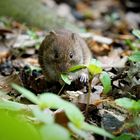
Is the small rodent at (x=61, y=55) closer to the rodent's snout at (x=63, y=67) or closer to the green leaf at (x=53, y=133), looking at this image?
the rodent's snout at (x=63, y=67)

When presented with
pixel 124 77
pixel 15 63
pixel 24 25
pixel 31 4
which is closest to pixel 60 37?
pixel 15 63

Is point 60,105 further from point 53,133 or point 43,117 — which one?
point 53,133

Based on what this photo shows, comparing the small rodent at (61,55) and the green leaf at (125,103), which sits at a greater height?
the green leaf at (125,103)

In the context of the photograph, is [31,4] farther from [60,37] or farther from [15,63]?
[60,37]

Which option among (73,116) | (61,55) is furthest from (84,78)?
(73,116)

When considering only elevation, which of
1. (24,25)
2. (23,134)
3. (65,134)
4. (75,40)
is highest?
(23,134)

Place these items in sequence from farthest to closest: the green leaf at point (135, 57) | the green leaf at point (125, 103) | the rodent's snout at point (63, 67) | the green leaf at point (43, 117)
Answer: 1. the rodent's snout at point (63, 67)
2. the green leaf at point (135, 57)
3. the green leaf at point (125, 103)
4. the green leaf at point (43, 117)

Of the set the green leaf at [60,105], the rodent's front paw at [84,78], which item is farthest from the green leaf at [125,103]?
the rodent's front paw at [84,78]

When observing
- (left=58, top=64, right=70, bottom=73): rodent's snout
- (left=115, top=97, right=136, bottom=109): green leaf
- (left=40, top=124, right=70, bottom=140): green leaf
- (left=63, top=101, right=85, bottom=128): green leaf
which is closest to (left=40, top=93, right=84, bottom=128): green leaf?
(left=63, top=101, right=85, bottom=128): green leaf

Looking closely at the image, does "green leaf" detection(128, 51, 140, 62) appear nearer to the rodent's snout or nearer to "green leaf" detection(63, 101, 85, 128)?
"green leaf" detection(63, 101, 85, 128)
